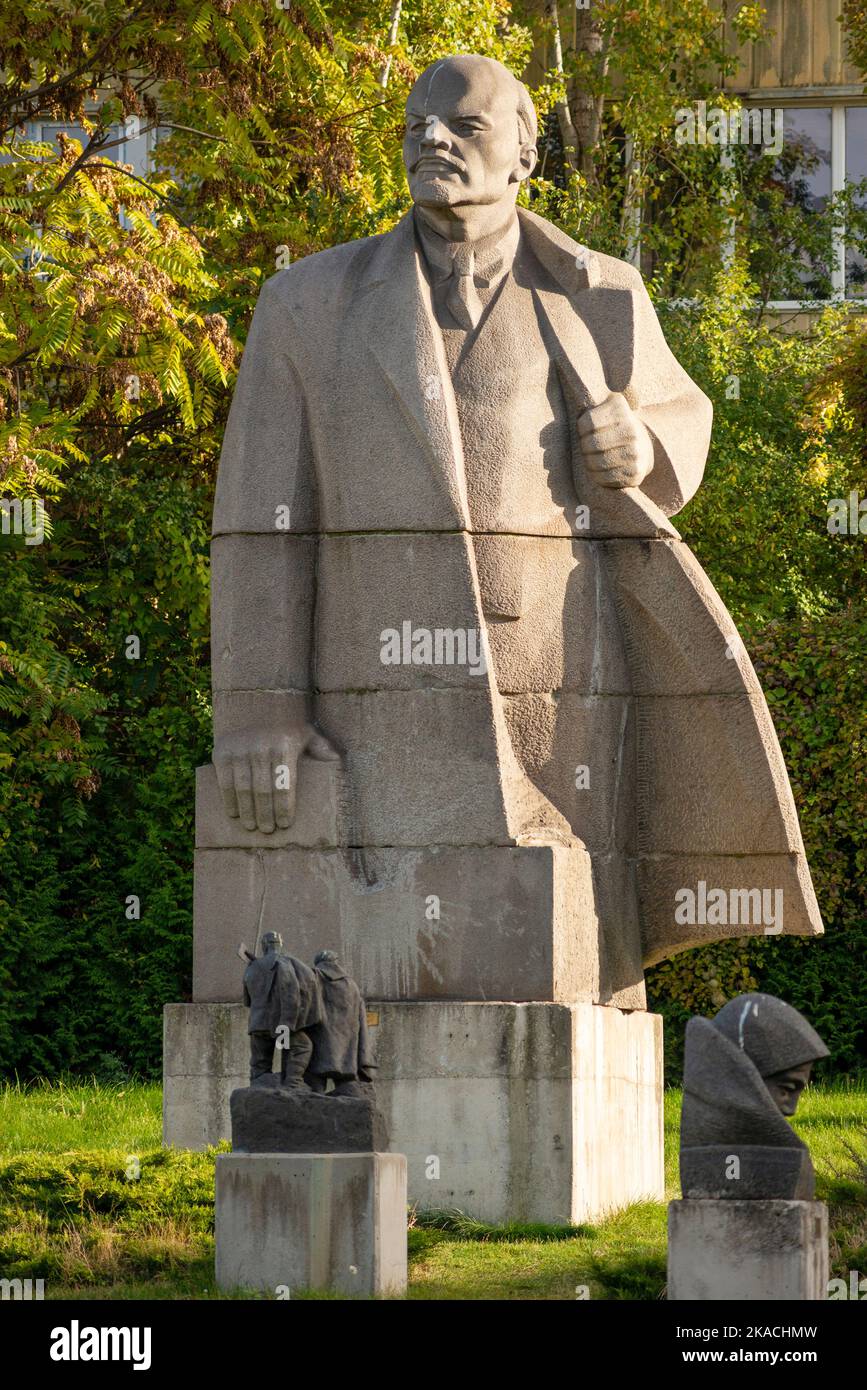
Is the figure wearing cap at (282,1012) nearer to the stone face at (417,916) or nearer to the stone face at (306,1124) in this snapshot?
the stone face at (306,1124)

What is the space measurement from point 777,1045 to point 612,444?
331 cm

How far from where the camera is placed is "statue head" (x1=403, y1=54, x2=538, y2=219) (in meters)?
11.4

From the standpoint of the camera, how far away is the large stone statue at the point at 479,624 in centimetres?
1106

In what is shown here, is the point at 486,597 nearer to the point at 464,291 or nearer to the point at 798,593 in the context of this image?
the point at 464,291

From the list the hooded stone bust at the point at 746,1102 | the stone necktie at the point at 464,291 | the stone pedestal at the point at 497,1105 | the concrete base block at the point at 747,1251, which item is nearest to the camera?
the concrete base block at the point at 747,1251

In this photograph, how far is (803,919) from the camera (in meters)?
11.5

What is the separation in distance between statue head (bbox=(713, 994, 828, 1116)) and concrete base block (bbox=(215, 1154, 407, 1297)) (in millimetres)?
1280

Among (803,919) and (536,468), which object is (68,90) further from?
(803,919)

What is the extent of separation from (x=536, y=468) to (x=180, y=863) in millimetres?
7557

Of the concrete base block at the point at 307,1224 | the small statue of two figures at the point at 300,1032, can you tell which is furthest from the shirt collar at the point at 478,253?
the concrete base block at the point at 307,1224

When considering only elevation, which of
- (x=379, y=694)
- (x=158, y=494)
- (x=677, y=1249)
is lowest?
(x=677, y=1249)

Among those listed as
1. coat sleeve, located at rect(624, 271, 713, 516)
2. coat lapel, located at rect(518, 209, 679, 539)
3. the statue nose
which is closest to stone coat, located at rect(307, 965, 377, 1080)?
coat lapel, located at rect(518, 209, 679, 539)

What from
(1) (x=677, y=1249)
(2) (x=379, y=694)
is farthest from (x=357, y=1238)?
(2) (x=379, y=694)

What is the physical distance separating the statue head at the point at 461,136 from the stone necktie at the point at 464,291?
8.9 inches
